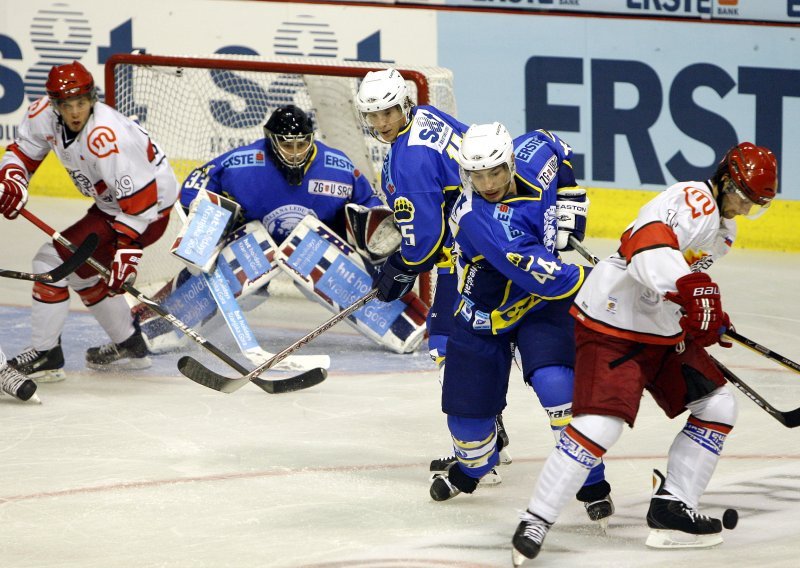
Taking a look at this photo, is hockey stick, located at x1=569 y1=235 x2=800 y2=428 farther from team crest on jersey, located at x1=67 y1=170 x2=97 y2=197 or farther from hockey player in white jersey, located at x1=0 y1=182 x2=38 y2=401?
team crest on jersey, located at x1=67 y1=170 x2=97 y2=197

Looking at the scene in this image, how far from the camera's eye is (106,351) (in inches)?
209

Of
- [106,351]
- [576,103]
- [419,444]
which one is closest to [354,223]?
[106,351]

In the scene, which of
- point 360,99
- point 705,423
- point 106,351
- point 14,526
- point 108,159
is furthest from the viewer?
point 106,351

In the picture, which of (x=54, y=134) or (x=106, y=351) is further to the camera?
(x=106, y=351)

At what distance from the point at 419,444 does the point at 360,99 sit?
1.09m

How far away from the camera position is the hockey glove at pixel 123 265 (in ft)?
16.0

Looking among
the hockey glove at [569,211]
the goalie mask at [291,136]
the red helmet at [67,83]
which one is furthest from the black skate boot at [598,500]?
the goalie mask at [291,136]

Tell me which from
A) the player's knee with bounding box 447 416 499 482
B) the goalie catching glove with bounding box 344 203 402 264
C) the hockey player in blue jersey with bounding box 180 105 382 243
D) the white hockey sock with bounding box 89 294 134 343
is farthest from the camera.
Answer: the hockey player in blue jersey with bounding box 180 105 382 243

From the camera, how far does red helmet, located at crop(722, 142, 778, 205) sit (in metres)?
3.09

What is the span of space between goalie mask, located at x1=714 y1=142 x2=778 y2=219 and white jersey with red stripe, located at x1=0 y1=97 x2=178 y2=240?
2.42 meters

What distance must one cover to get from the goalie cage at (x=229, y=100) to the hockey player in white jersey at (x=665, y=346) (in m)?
2.74

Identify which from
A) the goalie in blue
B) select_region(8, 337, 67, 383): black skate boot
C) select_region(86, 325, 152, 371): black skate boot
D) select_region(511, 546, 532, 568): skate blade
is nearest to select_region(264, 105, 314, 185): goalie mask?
the goalie in blue

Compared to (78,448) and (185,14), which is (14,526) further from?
(185,14)

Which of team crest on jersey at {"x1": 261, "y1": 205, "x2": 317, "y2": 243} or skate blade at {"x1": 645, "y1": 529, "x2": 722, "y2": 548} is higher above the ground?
team crest on jersey at {"x1": 261, "y1": 205, "x2": 317, "y2": 243}
